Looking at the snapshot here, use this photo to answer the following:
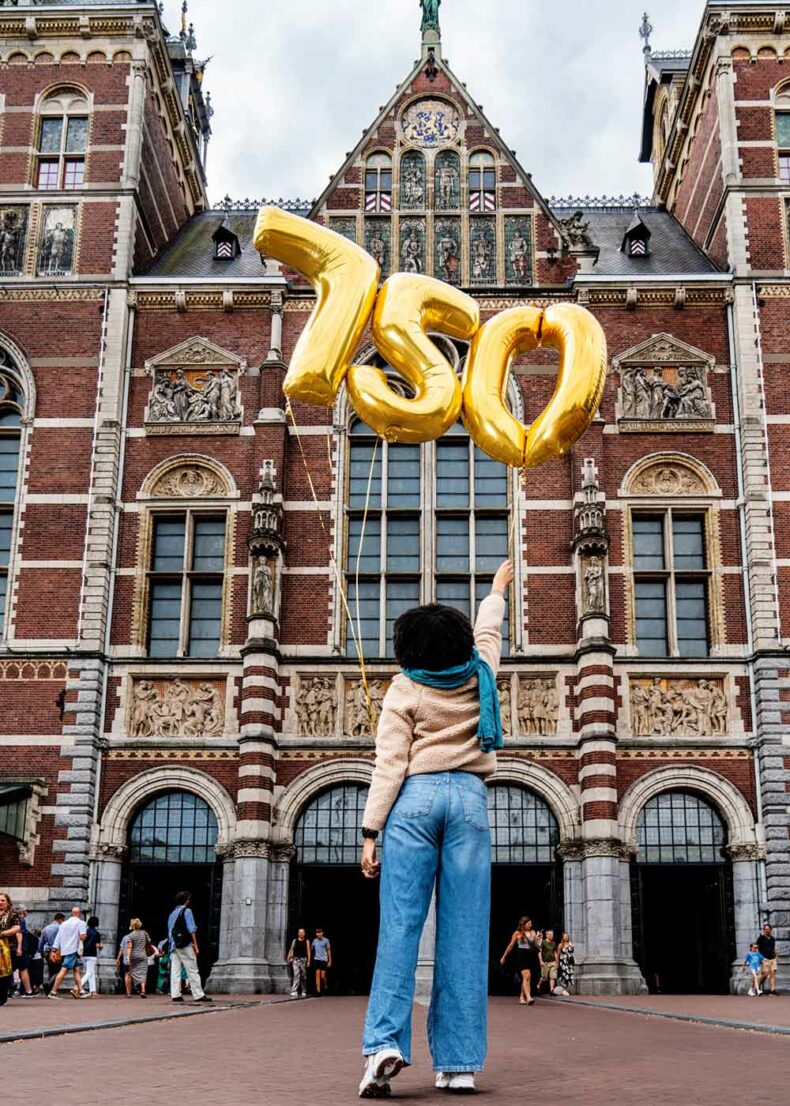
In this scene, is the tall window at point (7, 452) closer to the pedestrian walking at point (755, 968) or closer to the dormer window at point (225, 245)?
the dormer window at point (225, 245)

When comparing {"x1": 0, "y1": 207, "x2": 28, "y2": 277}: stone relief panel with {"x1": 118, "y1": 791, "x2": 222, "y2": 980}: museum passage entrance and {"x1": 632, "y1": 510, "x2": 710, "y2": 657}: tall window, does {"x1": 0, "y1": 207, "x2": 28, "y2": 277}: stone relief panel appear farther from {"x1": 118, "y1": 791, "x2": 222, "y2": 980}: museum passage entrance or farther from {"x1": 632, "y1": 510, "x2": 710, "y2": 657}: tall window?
{"x1": 632, "y1": 510, "x2": 710, "y2": 657}: tall window

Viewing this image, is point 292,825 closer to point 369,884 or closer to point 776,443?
point 369,884

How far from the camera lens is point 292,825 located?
23297 mm

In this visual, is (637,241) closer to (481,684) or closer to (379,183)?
(379,183)

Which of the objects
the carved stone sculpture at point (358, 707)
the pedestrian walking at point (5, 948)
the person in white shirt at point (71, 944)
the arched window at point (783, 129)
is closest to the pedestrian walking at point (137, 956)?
the person in white shirt at point (71, 944)

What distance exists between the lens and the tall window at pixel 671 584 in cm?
2428

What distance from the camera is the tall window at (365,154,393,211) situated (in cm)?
2783

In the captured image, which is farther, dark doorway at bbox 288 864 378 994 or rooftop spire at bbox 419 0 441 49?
rooftop spire at bbox 419 0 441 49

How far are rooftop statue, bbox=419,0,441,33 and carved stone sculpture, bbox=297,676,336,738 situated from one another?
52.2ft

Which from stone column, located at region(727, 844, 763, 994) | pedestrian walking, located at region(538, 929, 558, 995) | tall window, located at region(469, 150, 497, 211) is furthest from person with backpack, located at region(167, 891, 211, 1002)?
tall window, located at region(469, 150, 497, 211)

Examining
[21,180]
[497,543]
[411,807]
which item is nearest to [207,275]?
[21,180]

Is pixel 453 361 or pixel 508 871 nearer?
pixel 508 871

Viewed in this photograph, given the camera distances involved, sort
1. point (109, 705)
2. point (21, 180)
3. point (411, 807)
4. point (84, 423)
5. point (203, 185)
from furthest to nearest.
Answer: point (203, 185) < point (21, 180) < point (84, 423) < point (109, 705) < point (411, 807)

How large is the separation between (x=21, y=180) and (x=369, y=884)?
1686 centimetres
